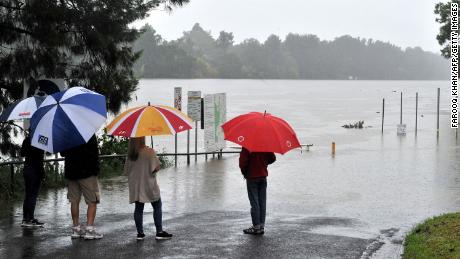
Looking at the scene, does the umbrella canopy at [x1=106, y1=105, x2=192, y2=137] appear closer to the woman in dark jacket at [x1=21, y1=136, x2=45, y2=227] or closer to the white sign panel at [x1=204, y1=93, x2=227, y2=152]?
the woman in dark jacket at [x1=21, y1=136, x2=45, y2=227]

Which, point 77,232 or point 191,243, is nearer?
point 191,243

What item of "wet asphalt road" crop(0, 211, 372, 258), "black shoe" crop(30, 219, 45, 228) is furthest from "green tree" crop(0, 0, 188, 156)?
"wet asphalt road" crop(0, 211, 372, 258)

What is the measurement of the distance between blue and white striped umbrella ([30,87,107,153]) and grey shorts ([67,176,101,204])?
0.79 m

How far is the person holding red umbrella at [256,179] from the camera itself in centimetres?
954

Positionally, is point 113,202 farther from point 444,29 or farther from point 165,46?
point 165,46

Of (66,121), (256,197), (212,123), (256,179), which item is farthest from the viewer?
(212,123)

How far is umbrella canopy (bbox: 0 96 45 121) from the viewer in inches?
379

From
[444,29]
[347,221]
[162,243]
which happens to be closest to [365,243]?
[347,221]

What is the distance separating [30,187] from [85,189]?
1.35m

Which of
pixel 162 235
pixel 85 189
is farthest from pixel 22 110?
pixel 162 235

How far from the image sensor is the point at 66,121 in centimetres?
832

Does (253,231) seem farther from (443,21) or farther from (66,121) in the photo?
(443,21)

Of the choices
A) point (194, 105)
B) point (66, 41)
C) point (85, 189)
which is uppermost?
point (66, 41)

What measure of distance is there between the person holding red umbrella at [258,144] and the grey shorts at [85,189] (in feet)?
6.06
